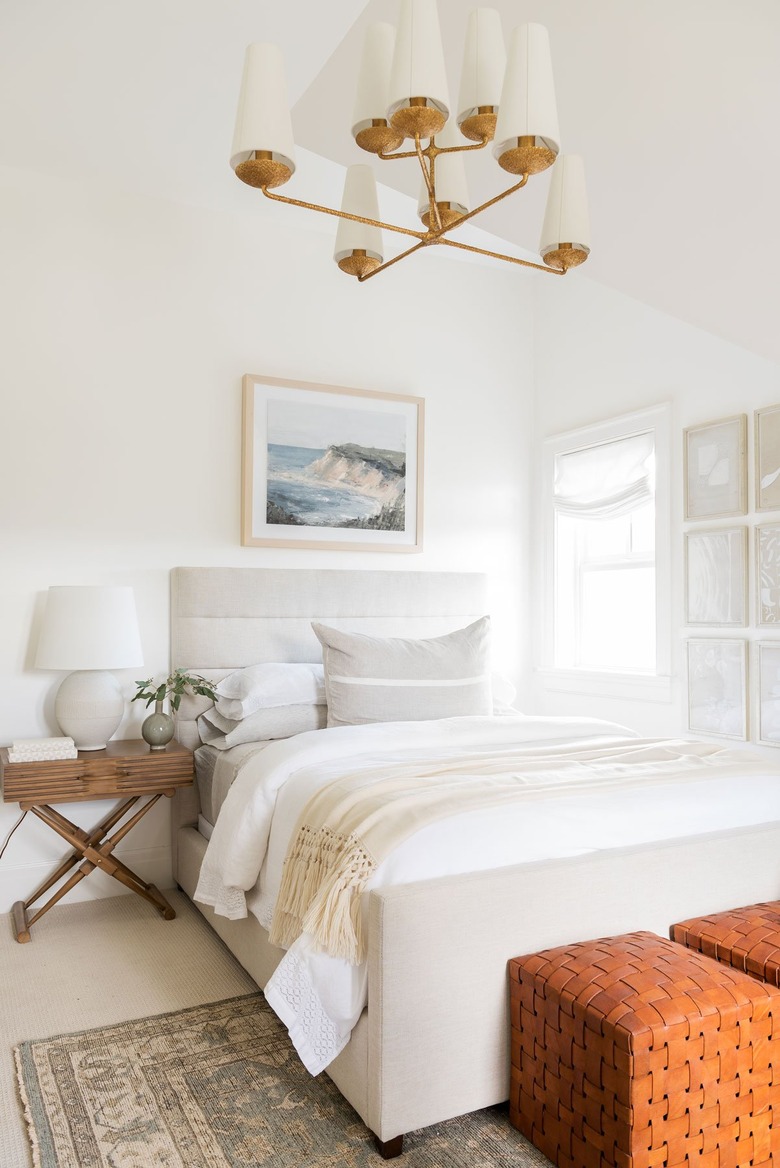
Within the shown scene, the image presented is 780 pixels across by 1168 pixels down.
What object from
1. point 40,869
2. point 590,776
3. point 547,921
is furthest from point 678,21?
point 40,869

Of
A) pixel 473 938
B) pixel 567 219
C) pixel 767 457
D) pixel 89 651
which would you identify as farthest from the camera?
pixel 767 457

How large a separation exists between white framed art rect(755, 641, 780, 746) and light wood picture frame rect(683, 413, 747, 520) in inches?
22.2

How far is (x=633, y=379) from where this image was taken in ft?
13.3

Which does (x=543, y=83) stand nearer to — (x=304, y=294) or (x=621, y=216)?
(x=621, y=216)

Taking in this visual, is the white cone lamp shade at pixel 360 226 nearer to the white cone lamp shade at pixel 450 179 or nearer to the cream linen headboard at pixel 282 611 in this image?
the white cone lamp shade at pixel 450 179

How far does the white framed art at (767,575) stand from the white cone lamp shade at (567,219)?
1.59 meters

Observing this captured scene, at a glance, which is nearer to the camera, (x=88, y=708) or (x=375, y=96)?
(x=375, y=96)

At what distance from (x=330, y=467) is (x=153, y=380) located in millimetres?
902

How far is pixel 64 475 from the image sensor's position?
355 centimetres

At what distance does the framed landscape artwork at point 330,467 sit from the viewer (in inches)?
155

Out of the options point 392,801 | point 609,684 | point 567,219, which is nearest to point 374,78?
point 567,219

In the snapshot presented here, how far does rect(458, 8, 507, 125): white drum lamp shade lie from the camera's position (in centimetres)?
188

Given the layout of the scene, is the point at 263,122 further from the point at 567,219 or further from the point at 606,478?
the point at 606,478

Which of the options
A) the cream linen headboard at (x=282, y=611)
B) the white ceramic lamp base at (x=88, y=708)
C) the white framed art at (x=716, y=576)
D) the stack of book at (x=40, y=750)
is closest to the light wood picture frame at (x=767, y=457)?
the white framed art at (x=716, y=576)
